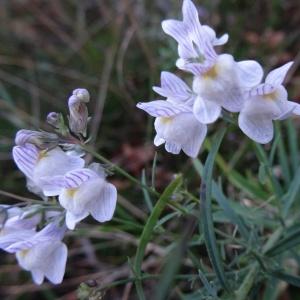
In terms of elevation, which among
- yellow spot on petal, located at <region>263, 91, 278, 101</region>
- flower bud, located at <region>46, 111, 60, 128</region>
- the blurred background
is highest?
yellow spot on petal, located at <region>263, 91, 278, 101</region>

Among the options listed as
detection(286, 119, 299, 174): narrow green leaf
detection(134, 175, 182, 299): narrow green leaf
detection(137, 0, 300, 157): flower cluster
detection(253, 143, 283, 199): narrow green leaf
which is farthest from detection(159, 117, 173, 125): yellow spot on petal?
detection(286, 119, 299, 174): narrow green leaf

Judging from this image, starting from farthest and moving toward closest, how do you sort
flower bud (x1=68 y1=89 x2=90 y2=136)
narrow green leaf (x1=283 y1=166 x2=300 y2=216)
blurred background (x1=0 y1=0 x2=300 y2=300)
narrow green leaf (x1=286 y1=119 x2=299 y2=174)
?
blurred background (x1=0 y1=0 x2=300 y2=300), narrow green leaf (x1=286 y1=119 x2=299 y2=174), narrow green leaf (x1=283 y1=166 x2=300 y2=216), flower bud (x1=68 y1=89 x2=90 y2=136)

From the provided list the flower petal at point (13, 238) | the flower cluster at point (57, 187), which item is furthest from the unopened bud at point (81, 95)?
the flower petal at point (13, 238)

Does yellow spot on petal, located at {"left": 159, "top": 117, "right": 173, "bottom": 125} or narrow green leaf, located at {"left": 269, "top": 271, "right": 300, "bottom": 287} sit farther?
narrow green leaf, located at {"left": 269, "top": 271, "right": 300, "bottom": 287}

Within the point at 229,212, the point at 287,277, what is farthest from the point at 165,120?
the point at 287,277

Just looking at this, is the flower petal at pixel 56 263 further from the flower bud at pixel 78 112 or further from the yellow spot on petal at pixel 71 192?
the flower bud at pixel 78 112

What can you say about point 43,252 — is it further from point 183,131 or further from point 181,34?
point 181,34

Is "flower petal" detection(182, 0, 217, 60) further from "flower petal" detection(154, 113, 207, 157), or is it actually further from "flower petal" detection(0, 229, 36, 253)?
"flower petal" detection(0, 229, 36, 253)

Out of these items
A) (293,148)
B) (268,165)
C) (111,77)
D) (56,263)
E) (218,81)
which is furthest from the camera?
(111,77)
